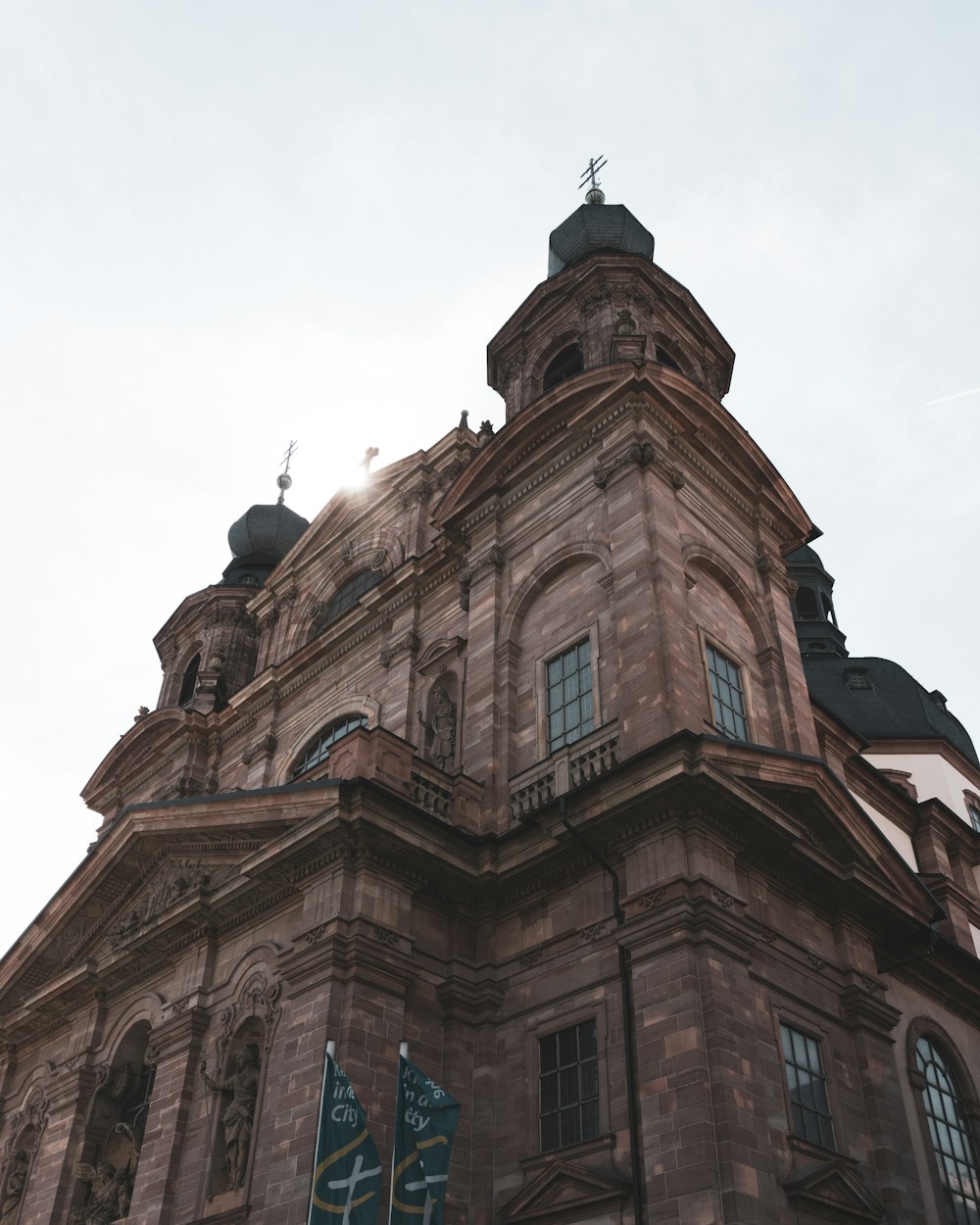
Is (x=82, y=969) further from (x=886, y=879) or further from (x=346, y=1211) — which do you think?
(x=886, y=879)

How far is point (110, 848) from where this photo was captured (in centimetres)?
1923

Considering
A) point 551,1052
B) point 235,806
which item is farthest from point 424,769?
point 551,1052

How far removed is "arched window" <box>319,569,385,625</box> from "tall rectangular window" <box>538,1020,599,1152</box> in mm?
12650

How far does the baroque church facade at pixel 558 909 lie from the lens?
1290 cm

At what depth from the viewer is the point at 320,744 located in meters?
23.2

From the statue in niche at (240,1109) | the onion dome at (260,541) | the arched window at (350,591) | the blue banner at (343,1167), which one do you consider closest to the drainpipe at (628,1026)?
the blue banner at (343,1167)

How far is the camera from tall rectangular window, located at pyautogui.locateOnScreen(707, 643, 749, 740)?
659 inches

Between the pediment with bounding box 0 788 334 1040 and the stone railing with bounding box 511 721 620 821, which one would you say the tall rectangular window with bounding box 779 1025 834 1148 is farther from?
the pediment with bounding box 0 788 334 1040

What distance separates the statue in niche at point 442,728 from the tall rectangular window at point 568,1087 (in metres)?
5.63

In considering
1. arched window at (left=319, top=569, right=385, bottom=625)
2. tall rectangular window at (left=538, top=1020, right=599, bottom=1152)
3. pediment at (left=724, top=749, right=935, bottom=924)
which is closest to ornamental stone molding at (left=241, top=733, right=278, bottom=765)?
arched window at (left=319, top=569, right=385, bottom=625)

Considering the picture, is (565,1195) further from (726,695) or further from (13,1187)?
(13,1187)

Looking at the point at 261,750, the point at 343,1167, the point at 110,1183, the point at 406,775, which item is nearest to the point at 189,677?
the point at 261,750

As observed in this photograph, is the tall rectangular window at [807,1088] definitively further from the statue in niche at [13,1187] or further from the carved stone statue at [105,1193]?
the statue in niche at [13,1187]

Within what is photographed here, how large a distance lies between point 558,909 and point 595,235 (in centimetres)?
1565
